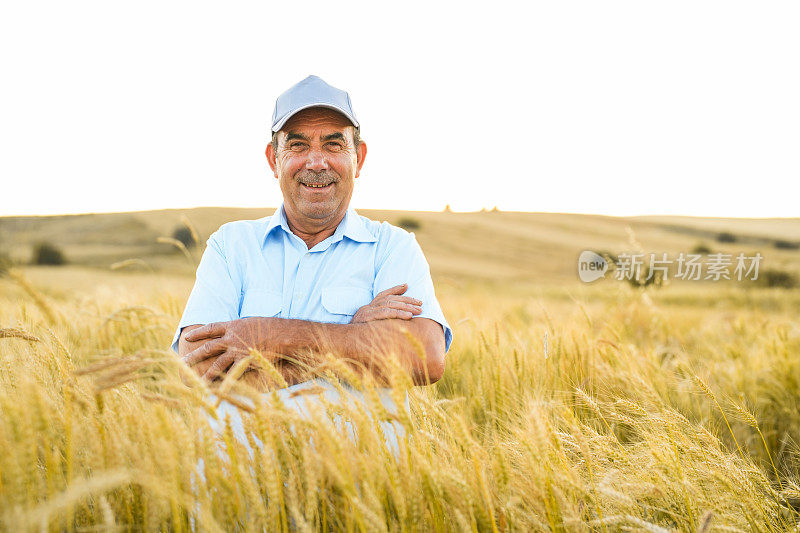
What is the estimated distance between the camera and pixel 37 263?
23.7 meters

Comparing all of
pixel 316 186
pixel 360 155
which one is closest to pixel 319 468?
pixel 316 186

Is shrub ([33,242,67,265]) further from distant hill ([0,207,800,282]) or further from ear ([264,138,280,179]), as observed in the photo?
ear ([264,138,280,179])

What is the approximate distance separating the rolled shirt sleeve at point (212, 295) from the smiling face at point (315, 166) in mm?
406

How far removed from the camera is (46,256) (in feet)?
78.2

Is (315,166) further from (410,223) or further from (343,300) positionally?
(410,223)

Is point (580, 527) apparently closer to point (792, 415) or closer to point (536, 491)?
point (536, 491)

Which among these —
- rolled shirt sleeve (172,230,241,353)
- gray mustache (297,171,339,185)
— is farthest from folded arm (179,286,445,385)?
gray mustache (297,171,339,185)

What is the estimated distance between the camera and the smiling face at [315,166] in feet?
7.95

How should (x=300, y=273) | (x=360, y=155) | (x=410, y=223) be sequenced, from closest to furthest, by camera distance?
1. (x=300, y=273)
2. (x=360, y=155)
3. (x=410, y=223)

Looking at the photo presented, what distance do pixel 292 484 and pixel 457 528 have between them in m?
0.41

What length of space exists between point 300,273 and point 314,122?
70cm

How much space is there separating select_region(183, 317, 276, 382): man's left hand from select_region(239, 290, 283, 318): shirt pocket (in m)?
0.25

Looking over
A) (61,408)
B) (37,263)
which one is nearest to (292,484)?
(61,408)

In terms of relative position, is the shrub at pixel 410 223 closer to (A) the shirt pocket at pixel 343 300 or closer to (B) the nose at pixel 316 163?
(B) the nose at pixel 316 163
